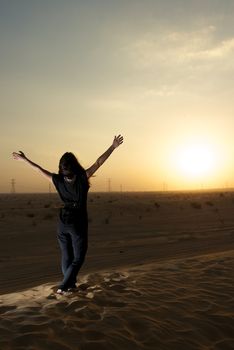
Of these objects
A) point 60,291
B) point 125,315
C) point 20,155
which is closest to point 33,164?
point 20,155

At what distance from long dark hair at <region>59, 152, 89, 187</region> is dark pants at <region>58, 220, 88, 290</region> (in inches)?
26.5

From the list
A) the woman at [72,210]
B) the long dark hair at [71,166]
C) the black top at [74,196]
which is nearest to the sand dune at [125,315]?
the woman at [72,210]

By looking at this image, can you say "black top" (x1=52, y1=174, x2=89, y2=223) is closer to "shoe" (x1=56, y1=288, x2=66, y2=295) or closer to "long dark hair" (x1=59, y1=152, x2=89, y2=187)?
"long dark hair" (x1=59, y1=152, x2=89, y2=187)

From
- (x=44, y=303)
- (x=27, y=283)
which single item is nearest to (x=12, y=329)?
(x=44, y=303)

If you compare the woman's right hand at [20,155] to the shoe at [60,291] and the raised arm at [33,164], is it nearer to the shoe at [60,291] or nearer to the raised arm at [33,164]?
the raised arm at [33,164]

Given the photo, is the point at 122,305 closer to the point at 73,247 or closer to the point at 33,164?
the point at 73,247

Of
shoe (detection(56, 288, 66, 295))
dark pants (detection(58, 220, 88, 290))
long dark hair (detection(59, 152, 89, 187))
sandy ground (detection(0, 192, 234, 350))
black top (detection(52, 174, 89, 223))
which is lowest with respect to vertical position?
sandy ground (detection(0, 192, 234, 350))

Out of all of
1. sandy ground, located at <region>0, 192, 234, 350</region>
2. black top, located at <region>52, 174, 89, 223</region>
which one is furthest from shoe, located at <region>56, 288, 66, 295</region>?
black top, located at <region>52, 174, 89, 223</region>

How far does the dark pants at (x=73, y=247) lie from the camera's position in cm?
663

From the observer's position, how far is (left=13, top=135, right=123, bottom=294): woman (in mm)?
6625

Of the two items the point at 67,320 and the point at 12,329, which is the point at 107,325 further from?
the point at 12,329

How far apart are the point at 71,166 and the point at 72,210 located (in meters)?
0.66

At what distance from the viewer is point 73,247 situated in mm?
6719

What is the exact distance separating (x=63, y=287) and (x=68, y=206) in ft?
3.88
